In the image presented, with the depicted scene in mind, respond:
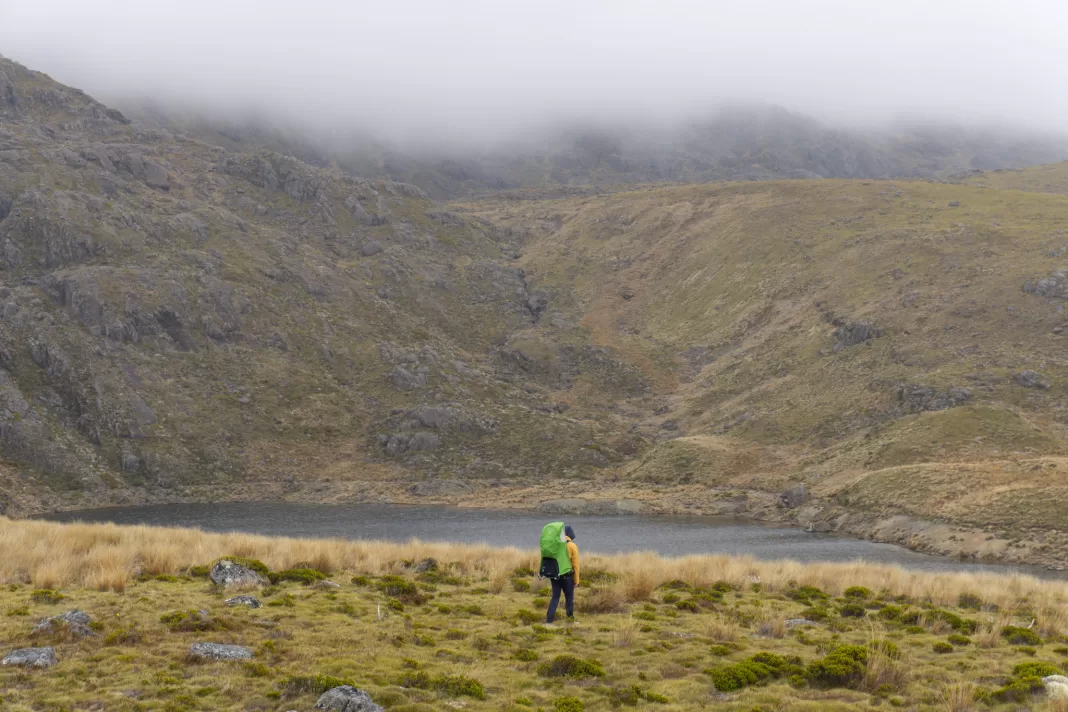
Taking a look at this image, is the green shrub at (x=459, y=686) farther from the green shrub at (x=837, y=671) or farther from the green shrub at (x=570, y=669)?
the green shrub at (x=837, y=671)

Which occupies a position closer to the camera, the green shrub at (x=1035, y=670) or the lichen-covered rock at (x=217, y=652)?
the lichen-covered rock at (x=217, y=652)

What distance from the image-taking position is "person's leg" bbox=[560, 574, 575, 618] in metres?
20.0

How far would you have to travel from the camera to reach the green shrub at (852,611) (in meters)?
22.3

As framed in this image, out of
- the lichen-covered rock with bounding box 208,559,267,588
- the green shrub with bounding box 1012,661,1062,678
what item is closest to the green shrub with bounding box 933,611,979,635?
the green shrub with bounding box 1012,661,1062,678

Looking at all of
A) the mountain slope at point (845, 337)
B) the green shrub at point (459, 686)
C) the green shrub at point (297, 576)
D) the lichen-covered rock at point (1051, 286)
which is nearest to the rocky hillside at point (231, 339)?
the mountain slope at point (845, 337)

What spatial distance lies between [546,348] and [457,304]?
2226 cm

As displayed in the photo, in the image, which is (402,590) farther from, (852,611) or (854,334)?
(854,334)

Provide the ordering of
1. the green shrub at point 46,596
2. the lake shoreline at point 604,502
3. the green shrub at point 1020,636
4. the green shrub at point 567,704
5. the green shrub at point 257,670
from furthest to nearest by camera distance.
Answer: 1. the lake shoreline at point 604,502
2. the green shrub at point 1020,636
3. the green shrub at point 46,596
4. the green shrub at point 257,670
5. the green shrub at point 567,704

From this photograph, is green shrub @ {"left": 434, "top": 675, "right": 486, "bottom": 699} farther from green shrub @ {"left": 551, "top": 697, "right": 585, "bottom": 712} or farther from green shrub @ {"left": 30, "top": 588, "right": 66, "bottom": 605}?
green shrub @ {"left": 30, "top": 588, "right": 66, "bottom": 605}

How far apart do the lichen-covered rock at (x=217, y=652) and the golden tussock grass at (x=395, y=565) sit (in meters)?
5.95

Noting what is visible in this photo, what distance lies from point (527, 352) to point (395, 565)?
105 m

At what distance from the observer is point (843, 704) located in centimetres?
1429

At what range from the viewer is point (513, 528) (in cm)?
7600

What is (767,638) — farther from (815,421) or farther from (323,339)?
(323,339)
